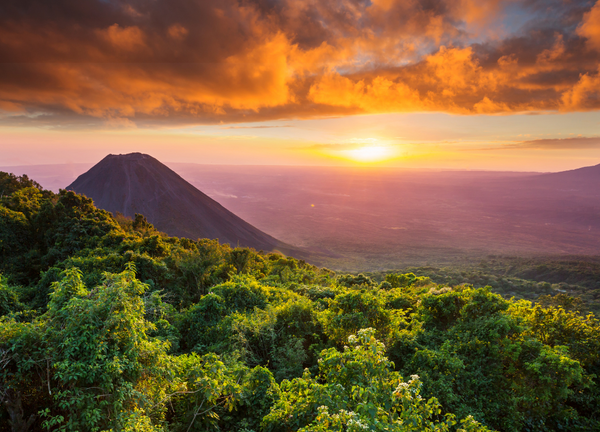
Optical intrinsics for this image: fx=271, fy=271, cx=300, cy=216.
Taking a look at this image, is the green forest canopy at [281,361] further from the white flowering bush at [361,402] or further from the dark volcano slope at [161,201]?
the dark volcano slope at [161,201]

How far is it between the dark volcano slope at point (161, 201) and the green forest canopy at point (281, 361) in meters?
71.8

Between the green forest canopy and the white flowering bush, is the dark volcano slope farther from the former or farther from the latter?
the white flowering bush

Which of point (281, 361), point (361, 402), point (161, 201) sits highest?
point (361, 402)

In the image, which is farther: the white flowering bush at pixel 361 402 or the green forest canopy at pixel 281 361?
the green forest canopy at pixel 281 361

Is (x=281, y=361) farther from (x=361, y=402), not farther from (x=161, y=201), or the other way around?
(x=161, y=201)

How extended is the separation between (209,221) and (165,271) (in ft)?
258

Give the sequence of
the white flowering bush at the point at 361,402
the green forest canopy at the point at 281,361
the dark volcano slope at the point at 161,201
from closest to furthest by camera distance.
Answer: the white flowering bush at the point at 361,402
the green forest canopy at the point at 281,361
the dark volcano slope at the point at 161,201

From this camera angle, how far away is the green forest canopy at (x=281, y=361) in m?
5.30

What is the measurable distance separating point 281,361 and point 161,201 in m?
99.1

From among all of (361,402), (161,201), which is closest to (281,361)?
(361,402)

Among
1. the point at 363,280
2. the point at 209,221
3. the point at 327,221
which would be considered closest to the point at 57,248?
the point at 363,280

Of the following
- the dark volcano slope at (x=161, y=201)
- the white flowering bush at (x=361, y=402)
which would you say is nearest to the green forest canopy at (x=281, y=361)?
the white flowering bush at (x=361, y=402)

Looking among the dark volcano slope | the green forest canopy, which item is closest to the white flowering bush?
the green forest canopy

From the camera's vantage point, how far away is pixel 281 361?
11.6m
